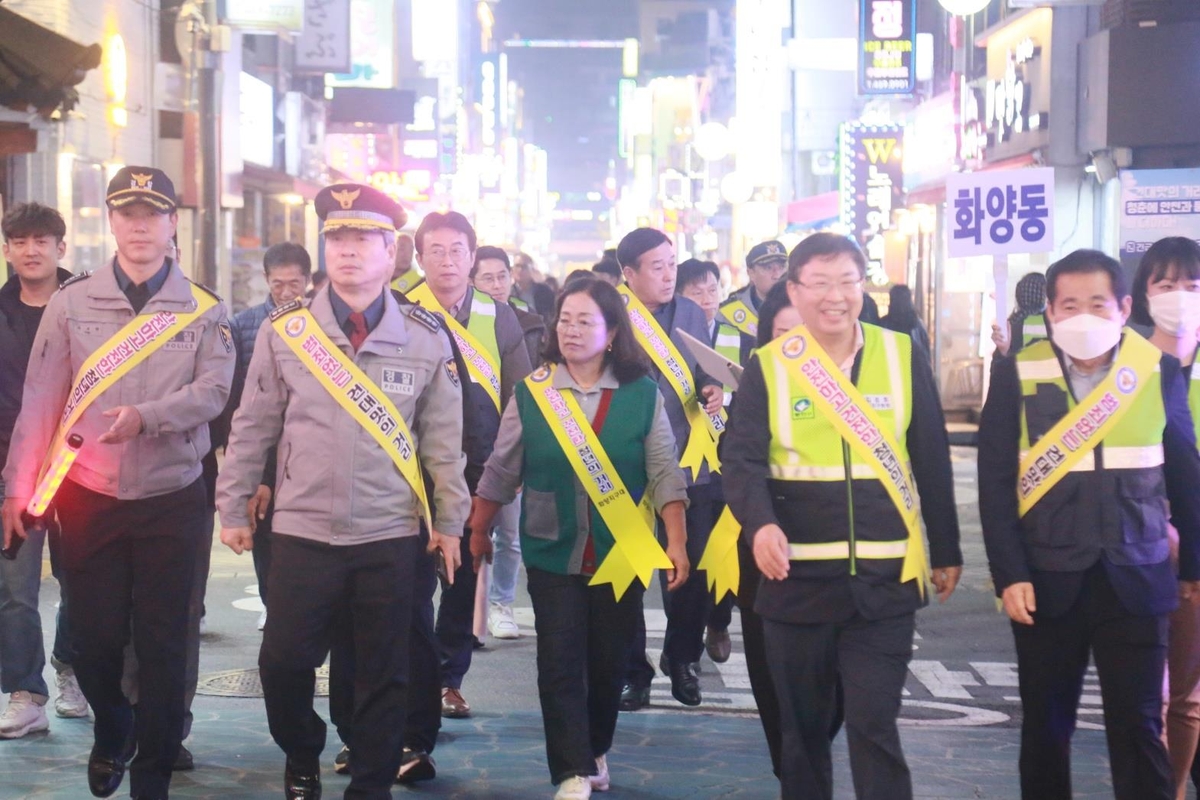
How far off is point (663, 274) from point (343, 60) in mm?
24143

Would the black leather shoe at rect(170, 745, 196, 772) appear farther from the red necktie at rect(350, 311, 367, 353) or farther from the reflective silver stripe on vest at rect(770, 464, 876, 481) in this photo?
the reflective silver stripe on vest at rect(770, 464, 876, 481)

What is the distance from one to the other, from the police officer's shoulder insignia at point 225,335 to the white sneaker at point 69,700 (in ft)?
6.76

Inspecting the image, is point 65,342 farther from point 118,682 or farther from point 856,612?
point 856,612

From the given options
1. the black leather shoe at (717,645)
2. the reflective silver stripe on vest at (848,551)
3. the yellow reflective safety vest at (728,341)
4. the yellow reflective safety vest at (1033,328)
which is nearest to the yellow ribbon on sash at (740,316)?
the yellow reflective safety vest at (728,341)

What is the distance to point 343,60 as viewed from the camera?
30.6 m

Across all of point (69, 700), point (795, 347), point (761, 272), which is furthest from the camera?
point (761, 272)

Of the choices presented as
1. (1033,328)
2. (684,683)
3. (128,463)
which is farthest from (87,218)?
(1033,328)

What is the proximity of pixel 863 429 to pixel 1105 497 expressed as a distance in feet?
2.47

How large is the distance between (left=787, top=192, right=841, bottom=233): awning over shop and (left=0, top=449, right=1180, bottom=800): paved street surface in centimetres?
2572

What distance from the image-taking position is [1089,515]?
4.82 m

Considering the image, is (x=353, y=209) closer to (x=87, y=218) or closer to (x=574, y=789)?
(x=574, y=789)

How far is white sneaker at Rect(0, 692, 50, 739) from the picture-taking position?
6652mm

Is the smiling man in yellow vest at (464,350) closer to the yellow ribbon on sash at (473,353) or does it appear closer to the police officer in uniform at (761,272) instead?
the yellow ribbon on sash at (473,353)

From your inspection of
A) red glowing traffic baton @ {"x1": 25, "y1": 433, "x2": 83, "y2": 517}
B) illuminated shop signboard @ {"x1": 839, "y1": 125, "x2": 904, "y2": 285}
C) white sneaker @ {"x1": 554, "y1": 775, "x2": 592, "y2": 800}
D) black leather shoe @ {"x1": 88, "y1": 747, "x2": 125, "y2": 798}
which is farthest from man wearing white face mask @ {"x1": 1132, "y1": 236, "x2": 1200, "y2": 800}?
illuminated shop signboard @ {"x1": 839, "y1": 125, "x2": 904, "y2": 285}
